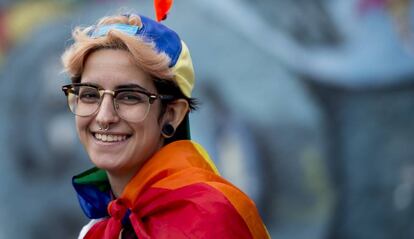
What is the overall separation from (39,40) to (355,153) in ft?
7.30

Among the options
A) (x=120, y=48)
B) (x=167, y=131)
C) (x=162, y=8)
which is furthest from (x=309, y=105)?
(x=120, y=48)

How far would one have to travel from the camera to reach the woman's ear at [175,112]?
3105mm

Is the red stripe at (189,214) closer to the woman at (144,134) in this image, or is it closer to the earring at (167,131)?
the woman at (144,134)

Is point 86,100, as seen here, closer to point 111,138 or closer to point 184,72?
point 111,138

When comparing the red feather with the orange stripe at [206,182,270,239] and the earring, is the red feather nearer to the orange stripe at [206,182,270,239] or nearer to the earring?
the earring

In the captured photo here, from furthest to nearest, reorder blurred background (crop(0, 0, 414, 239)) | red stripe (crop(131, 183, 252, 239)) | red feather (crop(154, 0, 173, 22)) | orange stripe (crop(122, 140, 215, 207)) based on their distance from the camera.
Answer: blurred background (crop(0, 0, 414, 239))
red feather (crop(154, 0, 173, 22))
orange stripe (crop(122, 140, 215, 207))
red stripe (crop(131, 183, 252, 239))

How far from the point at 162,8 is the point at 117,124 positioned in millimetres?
481

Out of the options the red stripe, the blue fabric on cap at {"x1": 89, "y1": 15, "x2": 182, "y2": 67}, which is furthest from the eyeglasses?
the red stripe

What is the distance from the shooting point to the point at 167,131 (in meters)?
3.10

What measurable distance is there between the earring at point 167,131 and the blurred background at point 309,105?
2970 mm

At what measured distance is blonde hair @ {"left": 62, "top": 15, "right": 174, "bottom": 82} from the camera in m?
2.98

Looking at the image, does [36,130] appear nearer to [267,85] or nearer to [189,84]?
[267,85]

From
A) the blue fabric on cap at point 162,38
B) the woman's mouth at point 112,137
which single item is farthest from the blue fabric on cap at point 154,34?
the woman's mouth at point 112,137

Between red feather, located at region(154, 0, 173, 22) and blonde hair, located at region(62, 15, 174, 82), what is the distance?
6.0 inches
